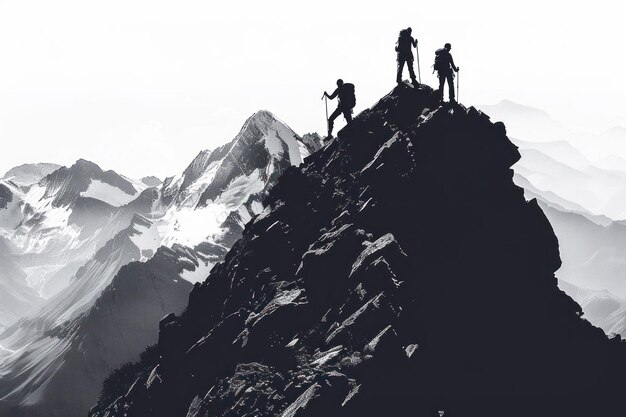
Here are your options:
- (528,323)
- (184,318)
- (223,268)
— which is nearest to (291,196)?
(223,268)

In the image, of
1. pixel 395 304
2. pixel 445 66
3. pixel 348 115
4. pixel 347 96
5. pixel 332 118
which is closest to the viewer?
pixel 395 304

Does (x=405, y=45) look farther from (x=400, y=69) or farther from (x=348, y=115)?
(x=348, y=115)

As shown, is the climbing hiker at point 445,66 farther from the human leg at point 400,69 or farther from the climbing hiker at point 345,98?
the climbing hiker at point 345,98

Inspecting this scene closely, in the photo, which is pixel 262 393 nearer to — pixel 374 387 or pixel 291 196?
pixel 374 387

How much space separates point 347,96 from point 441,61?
902cm

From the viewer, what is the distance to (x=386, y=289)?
52406 mm

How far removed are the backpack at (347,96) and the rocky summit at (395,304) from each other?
1.99 meters

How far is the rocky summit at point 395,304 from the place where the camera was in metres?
49.4

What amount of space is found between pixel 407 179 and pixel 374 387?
18409 millimetres

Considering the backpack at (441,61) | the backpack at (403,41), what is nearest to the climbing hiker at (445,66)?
the backpack at (441,61)

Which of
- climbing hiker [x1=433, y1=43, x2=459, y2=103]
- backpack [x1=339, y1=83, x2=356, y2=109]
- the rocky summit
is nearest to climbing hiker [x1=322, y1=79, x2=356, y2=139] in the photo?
backpack [x1=339, y1=83, x2=356, y2=109]

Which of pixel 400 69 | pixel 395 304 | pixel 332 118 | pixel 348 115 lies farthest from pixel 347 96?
pixel 395 304

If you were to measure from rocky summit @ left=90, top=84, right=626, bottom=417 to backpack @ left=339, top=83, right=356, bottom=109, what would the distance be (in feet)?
6.54

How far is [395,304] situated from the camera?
51.3 metres
